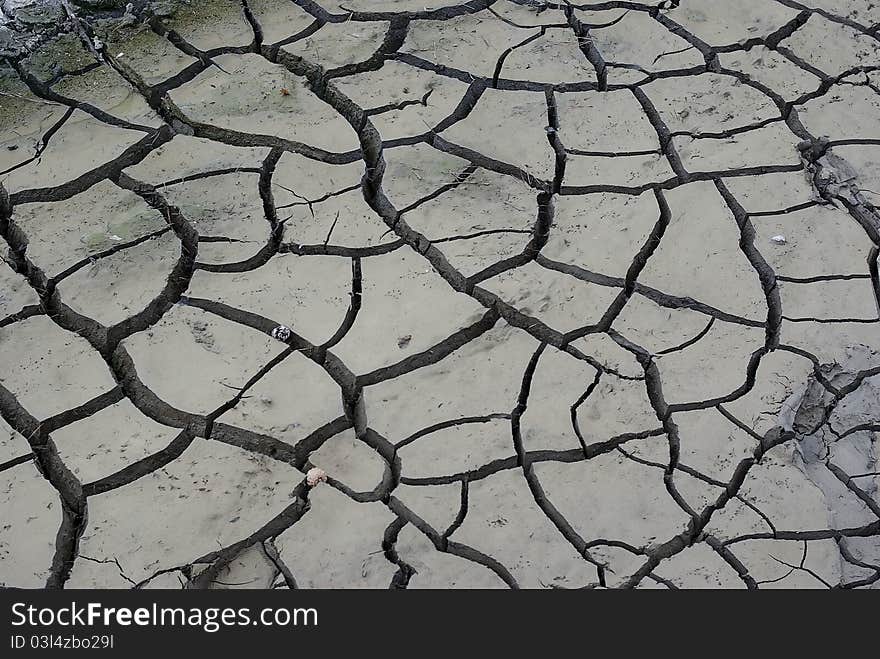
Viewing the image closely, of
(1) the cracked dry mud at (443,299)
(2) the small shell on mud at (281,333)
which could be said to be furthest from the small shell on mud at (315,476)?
(2) the small shell on mud at (281,333)

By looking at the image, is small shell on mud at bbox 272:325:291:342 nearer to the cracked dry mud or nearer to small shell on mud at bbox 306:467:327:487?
the cracked dry mud

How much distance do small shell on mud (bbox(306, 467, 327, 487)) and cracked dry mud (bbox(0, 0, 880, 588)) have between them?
0.07ft

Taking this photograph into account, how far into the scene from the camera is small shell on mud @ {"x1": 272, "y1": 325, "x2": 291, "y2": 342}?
2.62m

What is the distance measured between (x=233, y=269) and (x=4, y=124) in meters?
1.04

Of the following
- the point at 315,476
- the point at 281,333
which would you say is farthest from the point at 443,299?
the point at 315,476

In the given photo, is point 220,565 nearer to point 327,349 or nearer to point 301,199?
point 327,349

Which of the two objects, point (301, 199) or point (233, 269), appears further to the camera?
point (301, 199)

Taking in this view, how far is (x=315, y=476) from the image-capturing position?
239 cm

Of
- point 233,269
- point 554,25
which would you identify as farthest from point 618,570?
point 554,25

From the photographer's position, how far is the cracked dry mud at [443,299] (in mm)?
2340

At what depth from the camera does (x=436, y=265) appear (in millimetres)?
2805

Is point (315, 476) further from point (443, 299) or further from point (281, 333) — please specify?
point (443, 299)

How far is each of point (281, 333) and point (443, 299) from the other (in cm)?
50

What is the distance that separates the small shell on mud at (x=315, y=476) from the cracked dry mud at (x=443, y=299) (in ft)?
0.07
